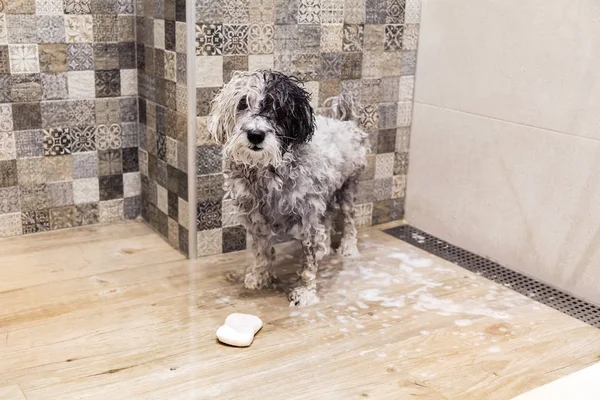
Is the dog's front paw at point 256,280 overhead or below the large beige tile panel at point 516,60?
below

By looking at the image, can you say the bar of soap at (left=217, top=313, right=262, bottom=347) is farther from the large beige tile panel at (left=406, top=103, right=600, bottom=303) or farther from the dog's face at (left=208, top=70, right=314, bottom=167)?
the large beige tile panel at (left=406, top=103, right=600, bottom=303)

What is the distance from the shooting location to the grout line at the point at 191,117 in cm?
233

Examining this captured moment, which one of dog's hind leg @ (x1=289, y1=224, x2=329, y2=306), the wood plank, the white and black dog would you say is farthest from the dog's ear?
the wood plank

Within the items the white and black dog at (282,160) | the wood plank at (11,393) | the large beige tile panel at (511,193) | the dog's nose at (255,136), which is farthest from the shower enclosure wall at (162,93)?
the wood plank at (11,393)

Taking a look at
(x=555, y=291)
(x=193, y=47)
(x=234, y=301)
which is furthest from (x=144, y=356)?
(x=555, y=291)

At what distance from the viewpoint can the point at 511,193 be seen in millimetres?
2566

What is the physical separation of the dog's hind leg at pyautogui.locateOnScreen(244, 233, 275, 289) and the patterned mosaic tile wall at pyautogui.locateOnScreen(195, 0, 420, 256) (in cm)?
31

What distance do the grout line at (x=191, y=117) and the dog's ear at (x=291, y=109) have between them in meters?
0.45

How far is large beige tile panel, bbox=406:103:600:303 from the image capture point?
233 cm

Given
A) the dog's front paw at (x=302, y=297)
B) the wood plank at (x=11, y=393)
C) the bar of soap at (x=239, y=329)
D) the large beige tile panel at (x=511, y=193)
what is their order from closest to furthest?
the wood plank at (x=11, y=393), the bar of soap at (x=239, y=329), the dog's front paw at (x=302, y=297), the large beige tile panel at (x=511, y=193)

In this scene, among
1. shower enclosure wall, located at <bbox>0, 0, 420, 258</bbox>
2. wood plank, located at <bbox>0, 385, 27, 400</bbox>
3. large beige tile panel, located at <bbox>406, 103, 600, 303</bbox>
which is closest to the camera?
wood plank, located at <bbox>0, 385, 27, 400</bbox>

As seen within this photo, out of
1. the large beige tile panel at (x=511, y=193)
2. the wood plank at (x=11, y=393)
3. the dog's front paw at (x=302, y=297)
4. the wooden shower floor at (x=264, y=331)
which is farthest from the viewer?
the large beige tile panel at (x=511, y=193)

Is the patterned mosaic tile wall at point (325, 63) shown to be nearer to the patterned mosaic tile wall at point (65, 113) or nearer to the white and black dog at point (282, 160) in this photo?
the white and black dog at point (282, 160)

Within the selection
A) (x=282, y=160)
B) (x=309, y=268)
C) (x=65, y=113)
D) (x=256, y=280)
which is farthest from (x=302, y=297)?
(x=65, y=113)
